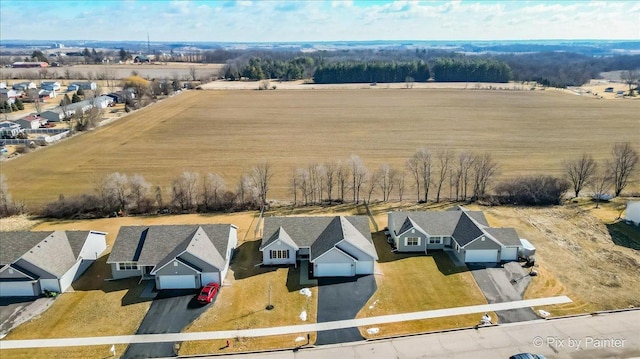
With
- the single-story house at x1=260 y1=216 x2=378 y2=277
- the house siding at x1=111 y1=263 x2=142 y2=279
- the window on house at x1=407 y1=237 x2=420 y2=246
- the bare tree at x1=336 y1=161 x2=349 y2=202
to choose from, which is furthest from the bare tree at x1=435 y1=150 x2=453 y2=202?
the house siding at x1=111 y1=263 x2=142 y2=279

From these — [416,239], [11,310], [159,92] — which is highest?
[159,92]

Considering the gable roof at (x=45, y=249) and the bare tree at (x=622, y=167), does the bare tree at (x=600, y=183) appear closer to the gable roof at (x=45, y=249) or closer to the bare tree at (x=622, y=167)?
the bare tree at (x=622, y=167)

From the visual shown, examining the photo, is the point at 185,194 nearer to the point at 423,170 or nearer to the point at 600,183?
the point at 423,170

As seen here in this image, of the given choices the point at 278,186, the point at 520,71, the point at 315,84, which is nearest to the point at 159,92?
the point at 315,84

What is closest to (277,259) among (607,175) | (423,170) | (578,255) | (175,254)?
(175,254)

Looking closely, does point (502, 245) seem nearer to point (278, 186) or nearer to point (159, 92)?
point (278, 186)

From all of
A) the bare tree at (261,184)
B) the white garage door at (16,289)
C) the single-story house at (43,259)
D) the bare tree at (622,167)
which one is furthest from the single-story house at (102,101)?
the bare tree at (622,167)
